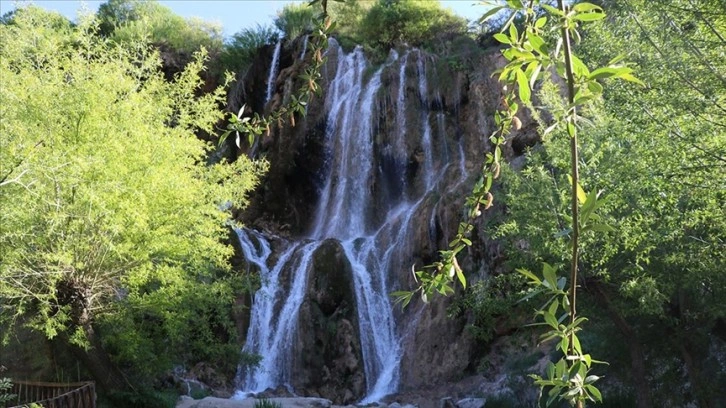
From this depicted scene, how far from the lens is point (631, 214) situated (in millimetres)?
8383

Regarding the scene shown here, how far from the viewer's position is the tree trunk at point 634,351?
9.27m

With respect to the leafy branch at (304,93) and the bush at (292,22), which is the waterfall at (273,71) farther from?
the leafy branch at (304,93)

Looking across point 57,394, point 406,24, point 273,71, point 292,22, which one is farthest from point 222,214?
point 292,22

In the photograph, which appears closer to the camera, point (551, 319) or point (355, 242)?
point (551, 319)

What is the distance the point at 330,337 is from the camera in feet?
56.9

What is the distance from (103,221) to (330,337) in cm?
884

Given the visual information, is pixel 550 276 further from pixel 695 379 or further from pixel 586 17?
pixel 695 379

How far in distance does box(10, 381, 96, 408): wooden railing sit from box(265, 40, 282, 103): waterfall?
19.6 meters

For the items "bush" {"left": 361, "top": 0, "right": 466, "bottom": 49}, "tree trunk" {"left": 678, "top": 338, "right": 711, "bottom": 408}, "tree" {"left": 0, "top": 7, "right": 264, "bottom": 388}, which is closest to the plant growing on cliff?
"tree" {"left": 0, "top": 7, "right": 264, "bottom": 388}

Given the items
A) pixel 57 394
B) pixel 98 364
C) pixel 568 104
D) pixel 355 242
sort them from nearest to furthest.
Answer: pixel 568 104, pixel 57 394, pixel 98 364, pixel 355 242

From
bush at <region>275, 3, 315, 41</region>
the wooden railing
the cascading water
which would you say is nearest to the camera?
the wooden railing

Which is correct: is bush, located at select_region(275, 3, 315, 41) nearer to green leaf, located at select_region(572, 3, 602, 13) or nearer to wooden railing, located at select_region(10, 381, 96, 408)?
wooden railing, located at select_region(10, 381, 96, 408)

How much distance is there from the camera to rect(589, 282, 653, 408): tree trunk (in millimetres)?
9266

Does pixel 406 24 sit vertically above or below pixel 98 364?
above
